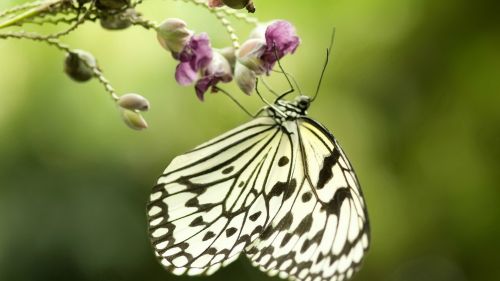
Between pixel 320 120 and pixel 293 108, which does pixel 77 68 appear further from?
pixel 320 120

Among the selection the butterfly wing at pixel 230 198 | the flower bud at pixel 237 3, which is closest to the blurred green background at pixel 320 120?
the butterfly wing at pixel 230 198

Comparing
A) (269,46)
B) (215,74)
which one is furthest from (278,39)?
(215,74)

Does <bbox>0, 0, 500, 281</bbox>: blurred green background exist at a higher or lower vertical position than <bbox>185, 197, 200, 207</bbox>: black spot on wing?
higher

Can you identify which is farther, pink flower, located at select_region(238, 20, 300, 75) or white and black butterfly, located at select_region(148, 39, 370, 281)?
white and black butterfly, located at select_region(148, 39, 370, 281)

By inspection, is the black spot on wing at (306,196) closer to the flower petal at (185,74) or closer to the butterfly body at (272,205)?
the butterfly body at (272,205)

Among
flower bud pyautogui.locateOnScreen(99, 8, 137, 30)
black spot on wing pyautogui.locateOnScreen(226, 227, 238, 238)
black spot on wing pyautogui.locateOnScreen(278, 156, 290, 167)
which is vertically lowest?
black spot on wing pyautogui.locateOnScreen(226, 227, 238, 238)

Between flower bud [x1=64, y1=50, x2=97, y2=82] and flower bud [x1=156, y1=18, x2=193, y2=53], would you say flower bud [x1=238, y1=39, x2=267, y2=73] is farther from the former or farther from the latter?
flower bud [x1=64, y1=50, x2=97, y2=82]

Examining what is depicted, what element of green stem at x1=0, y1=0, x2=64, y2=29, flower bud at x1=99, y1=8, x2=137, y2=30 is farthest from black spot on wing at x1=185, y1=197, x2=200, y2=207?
green stem at x1=0, y1=0, x2=64, y2=29
